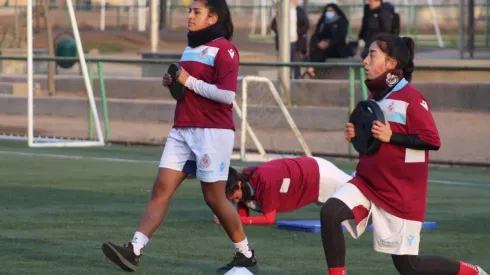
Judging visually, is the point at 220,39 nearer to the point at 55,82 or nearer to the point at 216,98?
the point at 216,98

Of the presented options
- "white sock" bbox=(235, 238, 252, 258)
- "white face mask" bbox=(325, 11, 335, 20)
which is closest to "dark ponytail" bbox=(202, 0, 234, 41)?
"white sock" bbox=(235, 238, 252, 258)

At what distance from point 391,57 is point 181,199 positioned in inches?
224

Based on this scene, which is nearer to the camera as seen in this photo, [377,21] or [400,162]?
[400,162]

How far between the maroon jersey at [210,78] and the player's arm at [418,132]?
1.40 metres

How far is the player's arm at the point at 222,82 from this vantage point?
28.3ft

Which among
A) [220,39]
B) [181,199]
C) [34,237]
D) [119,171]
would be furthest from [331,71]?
[220,39]

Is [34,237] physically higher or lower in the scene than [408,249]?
lower

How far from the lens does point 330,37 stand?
24.0 metres

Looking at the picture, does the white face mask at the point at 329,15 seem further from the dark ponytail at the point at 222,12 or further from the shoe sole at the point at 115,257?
the shoe sole at the point at 115,257

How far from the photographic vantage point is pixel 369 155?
7781 millimetres

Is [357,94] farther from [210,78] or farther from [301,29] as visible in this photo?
[210,78]

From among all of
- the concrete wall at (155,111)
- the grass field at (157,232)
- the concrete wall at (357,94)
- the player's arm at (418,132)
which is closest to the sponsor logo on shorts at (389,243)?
the player's arm at (418,132)

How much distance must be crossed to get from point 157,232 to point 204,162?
2306mm

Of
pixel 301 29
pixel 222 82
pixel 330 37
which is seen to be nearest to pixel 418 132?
pixel 222 82
